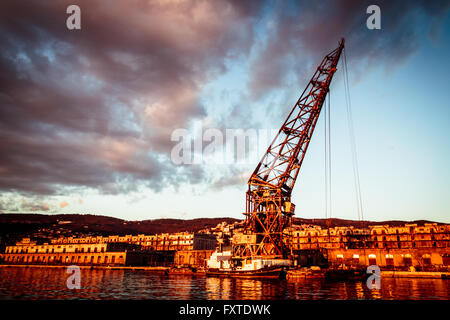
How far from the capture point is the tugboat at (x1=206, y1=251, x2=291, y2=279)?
4643 cm

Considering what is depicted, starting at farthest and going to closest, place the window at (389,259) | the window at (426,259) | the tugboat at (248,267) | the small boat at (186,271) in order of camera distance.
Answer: the window at (389,259), the small boat at (186,271), the window at (426,259), the tugboat at (248,267)

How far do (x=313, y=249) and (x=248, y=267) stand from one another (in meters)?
36.7

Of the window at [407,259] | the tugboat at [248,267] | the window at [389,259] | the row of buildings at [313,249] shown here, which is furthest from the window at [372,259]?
the tugboat at [248,267]

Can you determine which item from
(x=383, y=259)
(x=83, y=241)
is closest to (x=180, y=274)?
(x=383, y=259)

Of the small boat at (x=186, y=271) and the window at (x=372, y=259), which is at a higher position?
the window at (x=372, y=259)

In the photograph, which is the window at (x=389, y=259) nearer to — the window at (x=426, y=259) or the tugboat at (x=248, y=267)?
the window at (x=426, y=259)

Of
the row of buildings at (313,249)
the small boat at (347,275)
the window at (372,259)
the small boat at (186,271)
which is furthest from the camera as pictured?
the window at (372,259)

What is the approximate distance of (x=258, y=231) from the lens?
53.4 metres

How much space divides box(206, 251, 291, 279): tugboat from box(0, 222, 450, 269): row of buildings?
4.51m

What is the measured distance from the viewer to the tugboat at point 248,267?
46431 mm

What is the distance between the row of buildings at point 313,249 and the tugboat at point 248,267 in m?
4.51
